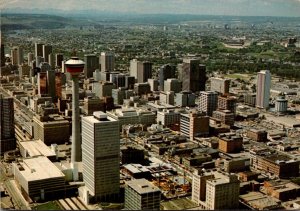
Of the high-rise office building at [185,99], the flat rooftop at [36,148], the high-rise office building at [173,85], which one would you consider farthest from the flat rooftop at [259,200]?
the high-rise office building at [173,85]

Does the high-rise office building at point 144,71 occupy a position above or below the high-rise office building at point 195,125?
above

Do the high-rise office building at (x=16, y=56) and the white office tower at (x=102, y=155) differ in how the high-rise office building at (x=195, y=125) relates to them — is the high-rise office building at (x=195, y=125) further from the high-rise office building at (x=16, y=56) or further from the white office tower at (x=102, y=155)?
the high-rise office building at (x=16, y=56)

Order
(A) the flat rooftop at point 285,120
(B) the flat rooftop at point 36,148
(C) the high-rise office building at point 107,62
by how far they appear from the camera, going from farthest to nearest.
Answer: (C) the high-rise office building at point 107,62 < (A) the flat rooftop at point 285,120 < (B) the flat rooftop at point 36,148

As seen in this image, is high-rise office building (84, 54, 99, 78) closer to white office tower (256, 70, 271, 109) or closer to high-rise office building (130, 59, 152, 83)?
high-rise office building (130, 59, 152, 83)

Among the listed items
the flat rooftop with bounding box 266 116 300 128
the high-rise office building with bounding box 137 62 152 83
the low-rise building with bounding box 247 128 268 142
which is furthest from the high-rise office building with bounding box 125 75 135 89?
the low-rise building with bounding box 247 128 268 142

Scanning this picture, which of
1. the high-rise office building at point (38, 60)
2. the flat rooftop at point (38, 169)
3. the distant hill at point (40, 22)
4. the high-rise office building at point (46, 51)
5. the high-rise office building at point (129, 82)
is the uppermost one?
the distant hill at point (40, 22)

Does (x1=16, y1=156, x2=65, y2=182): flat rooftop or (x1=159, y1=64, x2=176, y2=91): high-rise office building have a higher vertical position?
(x1=159, y1=64, x2=176, y2=91): high-rise office building
